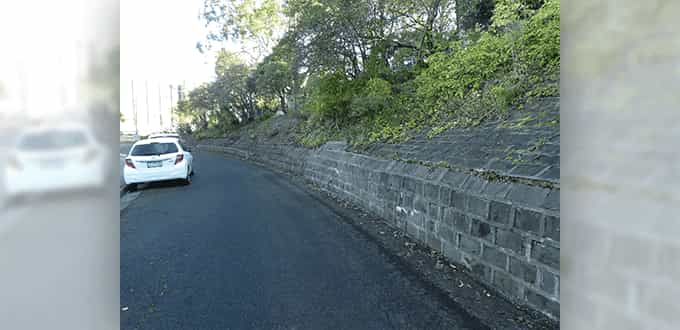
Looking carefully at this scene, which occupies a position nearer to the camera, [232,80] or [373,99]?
[373,99]

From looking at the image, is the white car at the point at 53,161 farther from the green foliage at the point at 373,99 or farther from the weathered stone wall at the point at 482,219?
the green foliage at the point at 373,99

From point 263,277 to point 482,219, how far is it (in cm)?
231

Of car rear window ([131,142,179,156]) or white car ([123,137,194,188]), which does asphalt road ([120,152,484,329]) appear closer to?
white car ([123,137,194,188])

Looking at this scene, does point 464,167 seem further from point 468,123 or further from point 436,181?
point 468,123

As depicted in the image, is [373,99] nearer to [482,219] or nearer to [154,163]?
[482,219]

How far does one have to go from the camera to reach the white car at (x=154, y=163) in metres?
10.7

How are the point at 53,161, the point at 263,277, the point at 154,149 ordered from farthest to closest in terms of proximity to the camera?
the point at 154,149 < the point at 263,277 < the point at 53,161

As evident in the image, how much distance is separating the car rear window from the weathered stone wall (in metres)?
6.84

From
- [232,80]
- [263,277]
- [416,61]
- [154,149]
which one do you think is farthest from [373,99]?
[232,80]

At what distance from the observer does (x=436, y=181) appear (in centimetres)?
476

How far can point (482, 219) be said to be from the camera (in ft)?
12.2

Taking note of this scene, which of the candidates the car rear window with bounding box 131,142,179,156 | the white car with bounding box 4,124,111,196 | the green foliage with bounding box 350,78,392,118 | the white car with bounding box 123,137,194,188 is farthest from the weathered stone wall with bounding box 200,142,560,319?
the car rear window with bounding box 131,142,179,156

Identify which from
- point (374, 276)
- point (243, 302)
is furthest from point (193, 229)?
point (374, 276)

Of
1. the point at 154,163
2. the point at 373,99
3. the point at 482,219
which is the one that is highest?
the point at 373,99
